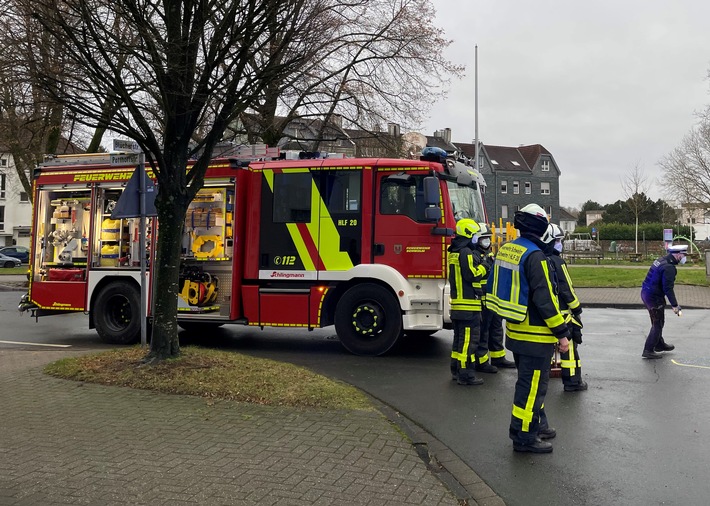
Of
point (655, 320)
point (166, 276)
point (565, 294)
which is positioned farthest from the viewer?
point (655, 320)

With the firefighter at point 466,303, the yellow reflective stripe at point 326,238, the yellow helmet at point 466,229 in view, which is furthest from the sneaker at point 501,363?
the yellow reflective stripe at point 326,238

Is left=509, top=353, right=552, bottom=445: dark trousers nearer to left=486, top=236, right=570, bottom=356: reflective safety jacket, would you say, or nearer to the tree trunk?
left=486, top=236, right=570, bottom=356: reflective safety jacket

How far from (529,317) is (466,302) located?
2389 mm

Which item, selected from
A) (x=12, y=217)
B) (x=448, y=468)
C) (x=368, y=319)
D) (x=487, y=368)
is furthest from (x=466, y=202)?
(x=12, y=217)

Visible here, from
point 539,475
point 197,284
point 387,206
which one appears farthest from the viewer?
point 197,284

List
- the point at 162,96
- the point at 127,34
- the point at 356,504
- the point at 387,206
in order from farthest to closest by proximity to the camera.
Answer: the point at 387,206 < the point at 127,34 < the point at 162,96 < the point at 356,504

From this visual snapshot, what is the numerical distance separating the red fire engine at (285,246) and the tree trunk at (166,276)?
2083mm

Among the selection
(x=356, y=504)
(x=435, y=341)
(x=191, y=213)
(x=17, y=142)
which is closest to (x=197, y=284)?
(x=191, y=213)

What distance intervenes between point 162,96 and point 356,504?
4.98 meters

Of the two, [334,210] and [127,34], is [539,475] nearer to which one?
[334,210]

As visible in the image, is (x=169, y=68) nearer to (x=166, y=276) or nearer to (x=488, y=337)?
(x=166, y=276)

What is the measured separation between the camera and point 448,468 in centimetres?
442

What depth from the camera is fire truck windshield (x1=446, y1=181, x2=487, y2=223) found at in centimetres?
863

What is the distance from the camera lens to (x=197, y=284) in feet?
30.7
